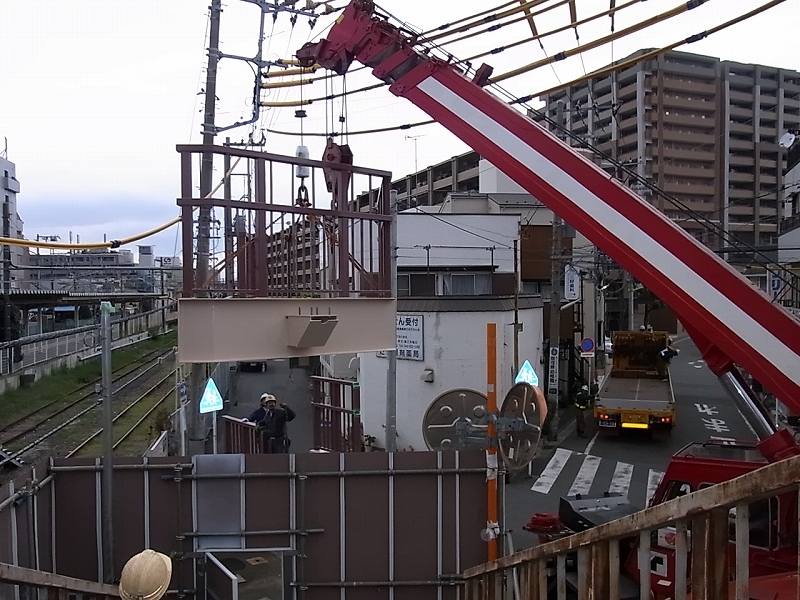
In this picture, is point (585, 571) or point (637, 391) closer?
point (585, 571)

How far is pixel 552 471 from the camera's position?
47.2 ft

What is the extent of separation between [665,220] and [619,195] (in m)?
0.48

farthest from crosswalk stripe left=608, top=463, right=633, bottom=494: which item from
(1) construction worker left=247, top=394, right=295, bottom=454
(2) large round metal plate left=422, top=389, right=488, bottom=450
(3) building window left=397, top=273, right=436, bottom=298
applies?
(3) building window left=397, top=273, right=436, bottom=298

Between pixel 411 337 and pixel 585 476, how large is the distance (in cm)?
509

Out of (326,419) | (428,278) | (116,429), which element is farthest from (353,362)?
(326,419)

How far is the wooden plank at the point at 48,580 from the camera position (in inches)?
147

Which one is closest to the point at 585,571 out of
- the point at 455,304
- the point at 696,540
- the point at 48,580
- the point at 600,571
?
the point at 600,571

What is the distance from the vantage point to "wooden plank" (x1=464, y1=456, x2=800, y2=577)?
1967mm

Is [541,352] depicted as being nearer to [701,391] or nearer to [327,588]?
[701,391]

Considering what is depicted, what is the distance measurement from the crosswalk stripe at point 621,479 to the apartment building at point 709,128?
119 feet

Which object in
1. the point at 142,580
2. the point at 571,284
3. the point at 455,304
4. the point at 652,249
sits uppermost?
the point at 652,249

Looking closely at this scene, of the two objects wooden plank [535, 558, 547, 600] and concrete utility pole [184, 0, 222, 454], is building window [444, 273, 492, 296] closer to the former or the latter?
concrete utility pole [184, 0, 222, 454]

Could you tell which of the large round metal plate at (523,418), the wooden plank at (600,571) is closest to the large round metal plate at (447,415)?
the large round metal plate at (523,418)

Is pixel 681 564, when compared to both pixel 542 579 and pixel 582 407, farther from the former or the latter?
pixel 582 407
